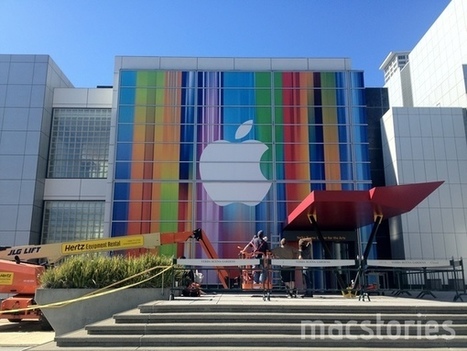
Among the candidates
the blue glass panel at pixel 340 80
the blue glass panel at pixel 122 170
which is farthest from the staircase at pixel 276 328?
the blue glass panel at pixel 340 80

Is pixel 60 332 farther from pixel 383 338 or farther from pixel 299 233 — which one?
pixel 299 233

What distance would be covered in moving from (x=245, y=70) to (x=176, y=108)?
508cm

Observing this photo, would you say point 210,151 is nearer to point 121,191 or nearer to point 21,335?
point 121,191

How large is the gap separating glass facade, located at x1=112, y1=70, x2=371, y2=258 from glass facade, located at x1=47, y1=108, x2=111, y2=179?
2.20m

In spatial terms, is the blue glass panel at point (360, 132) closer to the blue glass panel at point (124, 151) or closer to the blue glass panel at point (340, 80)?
the blue glass panel at point (340, 80)

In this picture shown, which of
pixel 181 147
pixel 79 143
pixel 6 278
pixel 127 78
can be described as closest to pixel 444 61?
pixel 181 147

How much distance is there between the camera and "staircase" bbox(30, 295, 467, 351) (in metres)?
8.33

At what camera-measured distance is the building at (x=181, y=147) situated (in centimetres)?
2530

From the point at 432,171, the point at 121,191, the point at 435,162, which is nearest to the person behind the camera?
the point at 121,191

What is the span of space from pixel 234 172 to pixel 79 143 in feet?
34.2

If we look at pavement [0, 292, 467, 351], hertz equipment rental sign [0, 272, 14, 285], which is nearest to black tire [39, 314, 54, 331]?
pavement [0, 292, 467, 351]

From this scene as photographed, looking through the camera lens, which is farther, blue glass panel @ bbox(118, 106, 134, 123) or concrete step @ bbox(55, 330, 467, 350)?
blue glass panel @ bbox(118, 106, 134, 123)

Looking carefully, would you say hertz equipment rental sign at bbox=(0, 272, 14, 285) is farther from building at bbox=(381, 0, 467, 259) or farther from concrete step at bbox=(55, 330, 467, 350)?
building at bbox=(381, 0, 467, 259)

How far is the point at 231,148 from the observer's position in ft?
85.7
